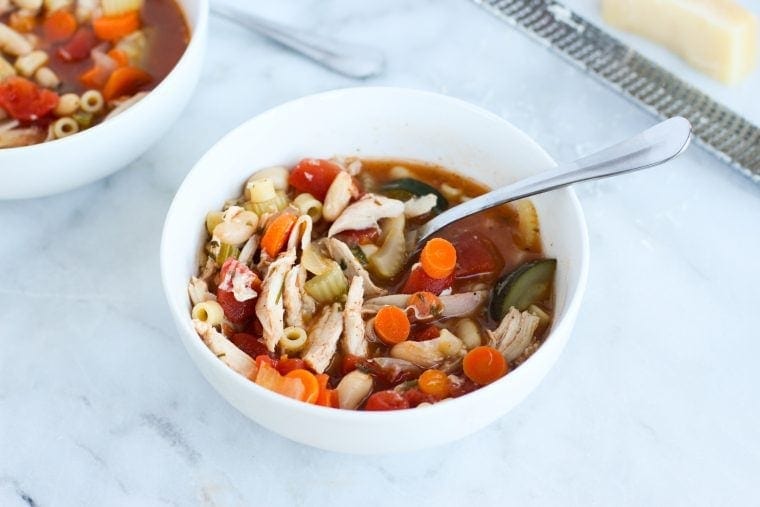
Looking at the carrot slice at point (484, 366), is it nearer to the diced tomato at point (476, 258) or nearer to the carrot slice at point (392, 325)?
the carrot slice at point (392, 325)

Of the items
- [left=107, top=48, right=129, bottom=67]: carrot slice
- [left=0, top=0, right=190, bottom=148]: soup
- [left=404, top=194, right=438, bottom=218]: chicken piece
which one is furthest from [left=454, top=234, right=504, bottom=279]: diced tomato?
[left=107, top=48, right=129, bottom=67]: carrot slice

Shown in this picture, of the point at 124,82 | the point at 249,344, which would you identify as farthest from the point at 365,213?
the point at 124,82

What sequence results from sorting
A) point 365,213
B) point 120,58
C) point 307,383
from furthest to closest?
point 120,58, point 365,213, point 307,383

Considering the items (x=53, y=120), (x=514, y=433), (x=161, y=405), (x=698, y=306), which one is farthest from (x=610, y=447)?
(x=53, y=120)

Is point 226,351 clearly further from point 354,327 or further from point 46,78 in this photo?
point 46,78

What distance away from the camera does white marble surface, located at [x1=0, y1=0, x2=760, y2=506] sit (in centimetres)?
181

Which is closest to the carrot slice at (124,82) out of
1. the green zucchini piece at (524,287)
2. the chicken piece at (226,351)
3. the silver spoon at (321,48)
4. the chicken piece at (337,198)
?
the silver spoon at (321,48)

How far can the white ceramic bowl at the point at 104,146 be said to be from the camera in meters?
2.02

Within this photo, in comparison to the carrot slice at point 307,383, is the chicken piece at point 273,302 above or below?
below

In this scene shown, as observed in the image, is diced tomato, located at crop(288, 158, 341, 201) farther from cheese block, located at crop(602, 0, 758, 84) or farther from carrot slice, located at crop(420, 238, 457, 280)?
cheese block, located at crop(602, 0, 758, 84)

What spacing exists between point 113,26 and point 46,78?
225 mm

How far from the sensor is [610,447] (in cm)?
186

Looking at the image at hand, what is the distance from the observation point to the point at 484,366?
1.74m

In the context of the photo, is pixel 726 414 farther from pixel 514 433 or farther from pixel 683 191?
pixel 683 191
